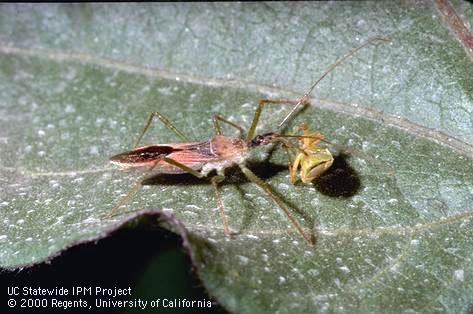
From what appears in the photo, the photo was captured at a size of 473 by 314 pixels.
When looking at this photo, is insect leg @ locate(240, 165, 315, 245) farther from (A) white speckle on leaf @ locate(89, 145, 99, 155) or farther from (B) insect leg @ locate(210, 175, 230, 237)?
(A) white speckle on leaf @ locate(89, 145, 99, 155)

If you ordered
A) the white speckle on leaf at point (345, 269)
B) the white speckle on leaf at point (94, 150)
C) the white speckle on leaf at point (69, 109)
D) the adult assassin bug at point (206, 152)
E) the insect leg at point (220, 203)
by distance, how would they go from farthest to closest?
the white speckle on leaf at point (69, 109)
the white speckle on leaf at point (94, 150)
the adult assassin bug at point (206, 152)
the insect leg at point (220, 203)
the white speckle on leaf at point (345, 269)

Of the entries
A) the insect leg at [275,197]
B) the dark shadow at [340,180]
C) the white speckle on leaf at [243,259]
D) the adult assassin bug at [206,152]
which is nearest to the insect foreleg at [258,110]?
the adult assassin bug at [206,152]

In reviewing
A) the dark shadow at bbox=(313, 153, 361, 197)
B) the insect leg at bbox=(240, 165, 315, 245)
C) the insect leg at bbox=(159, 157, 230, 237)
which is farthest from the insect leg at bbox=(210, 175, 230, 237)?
the dark shadow at bbox=(313, 153, 361, 197)

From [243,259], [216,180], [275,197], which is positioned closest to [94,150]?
[216,180]

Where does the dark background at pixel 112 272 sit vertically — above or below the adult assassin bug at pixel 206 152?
below

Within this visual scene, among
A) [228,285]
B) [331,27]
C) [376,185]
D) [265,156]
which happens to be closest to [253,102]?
[265,156]

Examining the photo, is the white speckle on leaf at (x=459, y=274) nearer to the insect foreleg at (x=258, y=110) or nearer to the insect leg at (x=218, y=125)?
the insect foreleg at (x=258, y=110)

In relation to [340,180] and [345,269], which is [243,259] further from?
[340,180]
